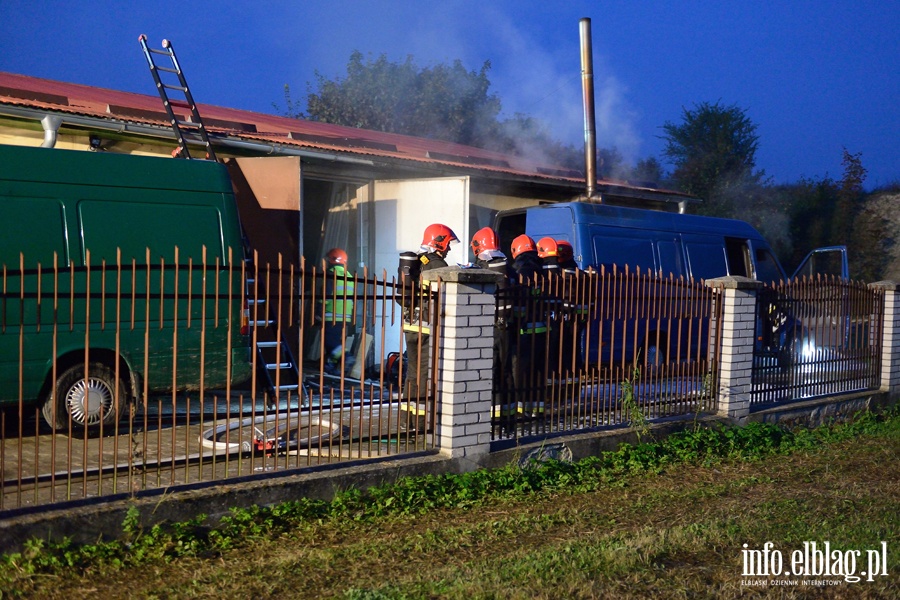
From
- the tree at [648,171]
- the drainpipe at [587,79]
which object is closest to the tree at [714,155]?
the tree at [648,171]

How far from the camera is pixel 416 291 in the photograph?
270 inches

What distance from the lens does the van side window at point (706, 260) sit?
1232cm

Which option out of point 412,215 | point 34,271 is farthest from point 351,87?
point 34,271

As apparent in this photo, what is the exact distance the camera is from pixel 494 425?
7.38 m

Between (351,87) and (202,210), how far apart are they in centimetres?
2987

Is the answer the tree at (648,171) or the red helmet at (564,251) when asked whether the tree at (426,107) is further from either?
the red helmet at (564,251)

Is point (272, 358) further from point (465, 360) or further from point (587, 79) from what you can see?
point (587, 79)

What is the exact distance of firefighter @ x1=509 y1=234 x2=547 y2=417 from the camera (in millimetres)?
7586

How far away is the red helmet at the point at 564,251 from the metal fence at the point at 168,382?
9.82ft

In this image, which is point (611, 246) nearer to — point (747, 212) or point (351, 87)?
point (747, 212)

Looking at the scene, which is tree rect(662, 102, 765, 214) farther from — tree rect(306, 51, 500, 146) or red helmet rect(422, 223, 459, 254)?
red helmet rect(422, 223, 459, 254)

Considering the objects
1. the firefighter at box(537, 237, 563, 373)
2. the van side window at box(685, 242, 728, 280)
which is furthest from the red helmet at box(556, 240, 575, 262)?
the van side window at box(685, 242, 728, 280)

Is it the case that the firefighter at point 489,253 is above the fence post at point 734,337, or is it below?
above

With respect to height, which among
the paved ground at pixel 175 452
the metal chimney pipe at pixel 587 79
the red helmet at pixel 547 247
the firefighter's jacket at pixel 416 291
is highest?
the metal chimney pipe at pixel 587 79
